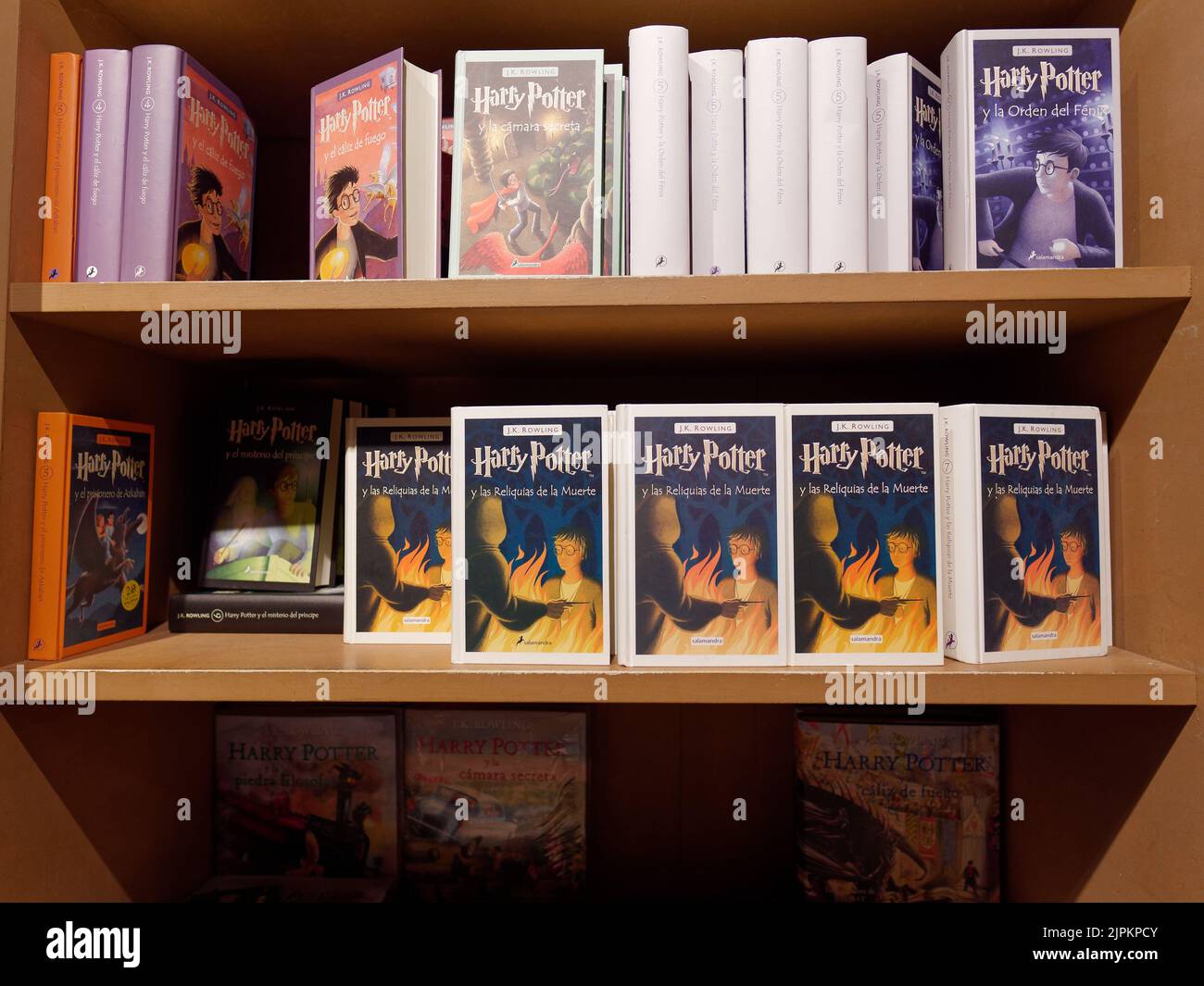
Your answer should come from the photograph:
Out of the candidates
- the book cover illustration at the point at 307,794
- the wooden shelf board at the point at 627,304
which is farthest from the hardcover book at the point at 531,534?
the book cover illustration at the point at 307,794

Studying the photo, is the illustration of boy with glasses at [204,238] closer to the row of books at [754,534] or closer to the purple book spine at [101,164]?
the purple book spine at [101,164]

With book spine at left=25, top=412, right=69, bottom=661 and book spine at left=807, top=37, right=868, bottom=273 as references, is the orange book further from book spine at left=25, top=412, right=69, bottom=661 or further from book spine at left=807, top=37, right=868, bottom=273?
book spine at left=807, top=37, right=868, bottom=273

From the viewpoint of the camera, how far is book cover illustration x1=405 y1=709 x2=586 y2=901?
122 centimetres

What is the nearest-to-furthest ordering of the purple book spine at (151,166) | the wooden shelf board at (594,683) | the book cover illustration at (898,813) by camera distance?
the wooden shelf board at (594,683)
the purple book spine at (151,166)
the book cover illustration at (898,813)

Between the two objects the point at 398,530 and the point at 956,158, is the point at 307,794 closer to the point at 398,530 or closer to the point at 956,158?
the point at 398,530

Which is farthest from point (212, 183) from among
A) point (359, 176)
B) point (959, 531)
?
point (959, 531)

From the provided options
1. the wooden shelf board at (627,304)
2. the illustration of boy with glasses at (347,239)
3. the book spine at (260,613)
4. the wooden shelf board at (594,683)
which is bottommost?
the wooden shelf board at (594,683)

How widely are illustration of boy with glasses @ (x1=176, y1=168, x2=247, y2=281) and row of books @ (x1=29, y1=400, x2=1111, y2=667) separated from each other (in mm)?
249

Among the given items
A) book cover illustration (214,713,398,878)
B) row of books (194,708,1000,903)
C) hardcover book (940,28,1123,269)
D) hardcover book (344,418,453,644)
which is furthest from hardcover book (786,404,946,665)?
book cover illustration (214,713,398,878)

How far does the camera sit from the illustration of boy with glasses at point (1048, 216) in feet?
2.97

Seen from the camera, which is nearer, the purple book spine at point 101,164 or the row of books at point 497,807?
the purple book spine at point 101,164

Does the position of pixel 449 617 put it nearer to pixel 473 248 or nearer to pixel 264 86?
pixel 473 248

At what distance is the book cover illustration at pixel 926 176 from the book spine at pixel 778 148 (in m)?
0.15

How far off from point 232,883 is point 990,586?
126cm
